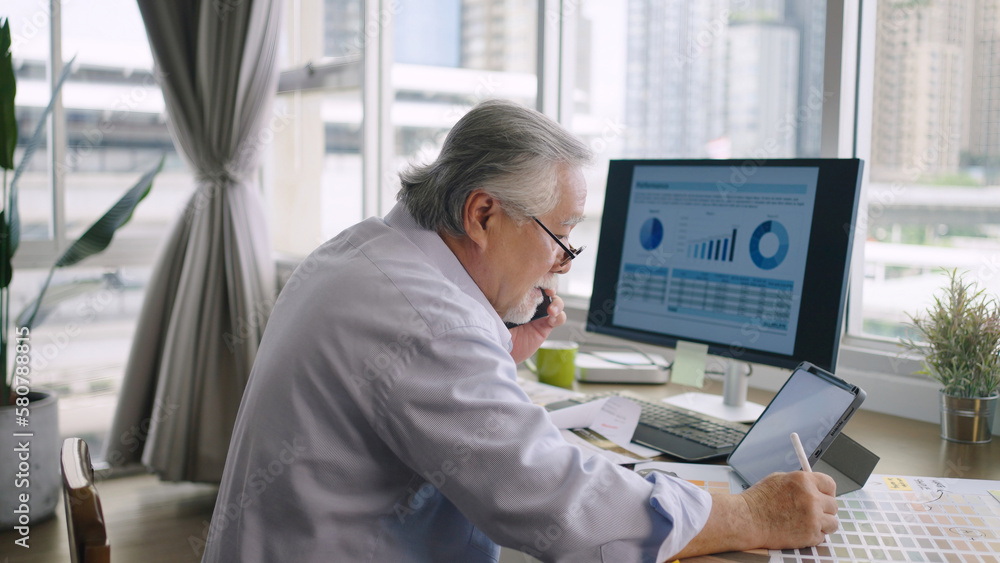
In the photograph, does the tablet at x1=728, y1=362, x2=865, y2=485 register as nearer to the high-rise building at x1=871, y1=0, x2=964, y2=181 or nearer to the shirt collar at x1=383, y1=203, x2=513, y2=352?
the shirt collar at x1=383, y1=203, x2=513, y2=352

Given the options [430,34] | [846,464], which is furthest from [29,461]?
[846,464]

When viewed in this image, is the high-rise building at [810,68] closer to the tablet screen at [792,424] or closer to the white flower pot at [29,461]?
the tablet screen at [792,424]

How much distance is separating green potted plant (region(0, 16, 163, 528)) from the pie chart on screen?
1.73 metres

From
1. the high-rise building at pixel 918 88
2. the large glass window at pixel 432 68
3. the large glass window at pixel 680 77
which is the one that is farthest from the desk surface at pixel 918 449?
the large glass window at pixel 432 68

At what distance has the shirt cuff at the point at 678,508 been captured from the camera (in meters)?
0.85

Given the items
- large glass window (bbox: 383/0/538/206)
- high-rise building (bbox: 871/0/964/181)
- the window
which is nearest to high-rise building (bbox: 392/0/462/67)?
large glass window (bbox: 383/0/538/206)

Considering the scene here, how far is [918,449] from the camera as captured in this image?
1.32 metres

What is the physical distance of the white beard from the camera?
3.96 feet

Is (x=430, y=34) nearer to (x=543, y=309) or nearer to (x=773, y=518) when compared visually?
(x=543, y=309)

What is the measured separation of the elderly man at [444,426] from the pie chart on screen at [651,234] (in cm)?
49

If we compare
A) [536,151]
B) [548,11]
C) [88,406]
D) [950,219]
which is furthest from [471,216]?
[88,406]

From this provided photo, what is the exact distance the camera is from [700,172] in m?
1.50

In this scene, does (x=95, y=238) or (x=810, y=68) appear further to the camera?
(x=95, y=238)

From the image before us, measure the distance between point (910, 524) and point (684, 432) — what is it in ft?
1.40
